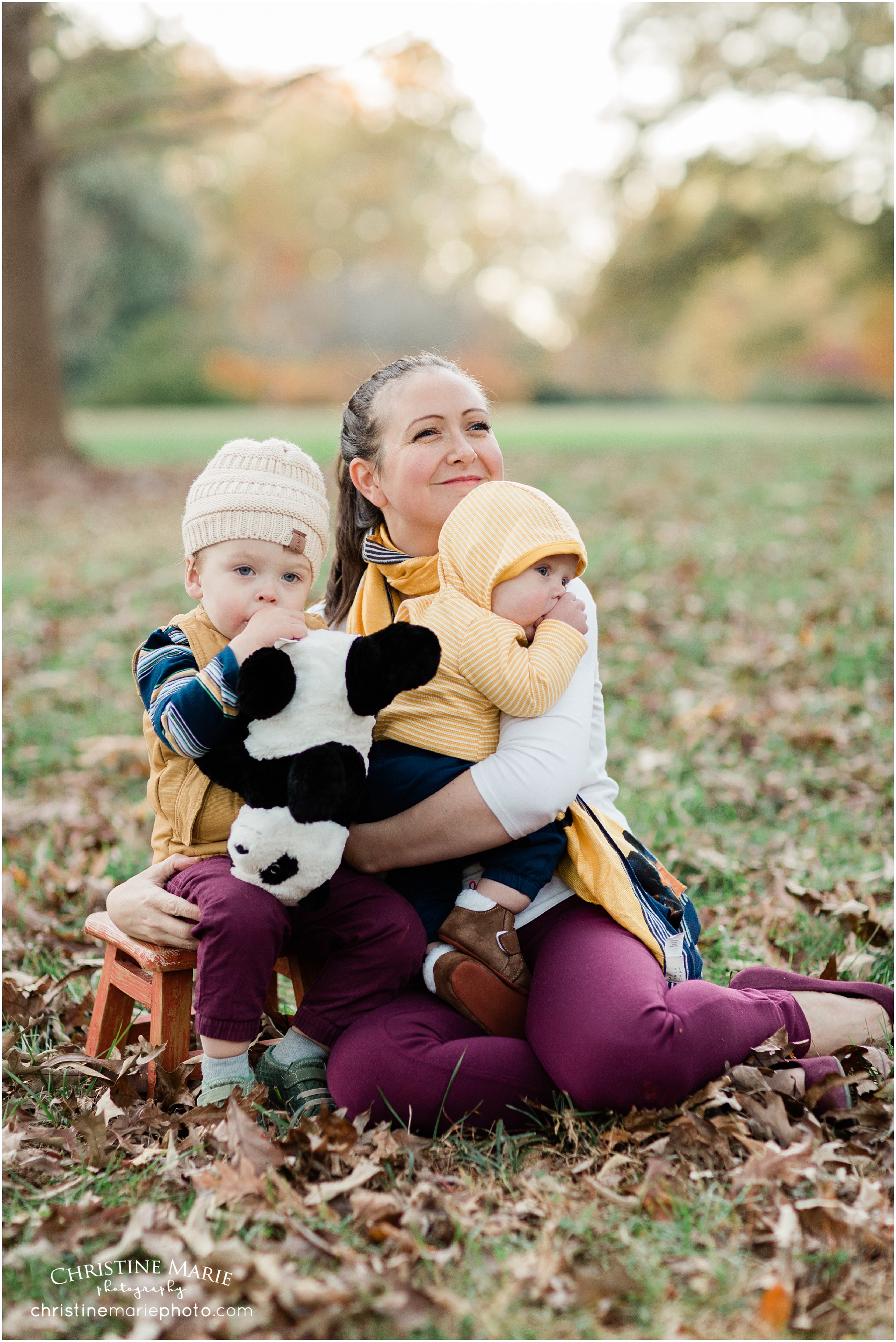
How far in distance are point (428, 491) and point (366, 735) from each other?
702mm

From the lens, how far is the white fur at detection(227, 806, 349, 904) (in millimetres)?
2475

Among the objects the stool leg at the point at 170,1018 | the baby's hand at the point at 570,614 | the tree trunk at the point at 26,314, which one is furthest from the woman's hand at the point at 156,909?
the tree trunk at the point at 26,314

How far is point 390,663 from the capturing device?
8.09ft

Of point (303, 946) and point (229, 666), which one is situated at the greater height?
point (229, 666)

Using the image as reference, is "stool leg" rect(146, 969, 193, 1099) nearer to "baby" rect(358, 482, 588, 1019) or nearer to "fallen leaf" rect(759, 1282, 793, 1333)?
"baby" rect(358, 482, 588, 1019)

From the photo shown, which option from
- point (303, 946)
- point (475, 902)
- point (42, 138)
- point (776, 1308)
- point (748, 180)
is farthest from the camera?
point (748, 180)

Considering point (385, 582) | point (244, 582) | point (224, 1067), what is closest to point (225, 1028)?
point (224, 1067)

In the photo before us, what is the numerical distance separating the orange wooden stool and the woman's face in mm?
1173

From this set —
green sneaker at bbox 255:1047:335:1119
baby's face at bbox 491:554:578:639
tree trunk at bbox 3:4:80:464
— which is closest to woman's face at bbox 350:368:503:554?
baby's face at bbox 491:554:578:639

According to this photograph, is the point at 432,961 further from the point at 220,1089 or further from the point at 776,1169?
the point at 776,1169

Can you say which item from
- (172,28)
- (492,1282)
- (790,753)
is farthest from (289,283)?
(492,1282)

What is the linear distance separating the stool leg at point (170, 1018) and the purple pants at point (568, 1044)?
39 centimetres

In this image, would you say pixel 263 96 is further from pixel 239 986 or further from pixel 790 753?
pixel 239 986

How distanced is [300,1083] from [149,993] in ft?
1.44
